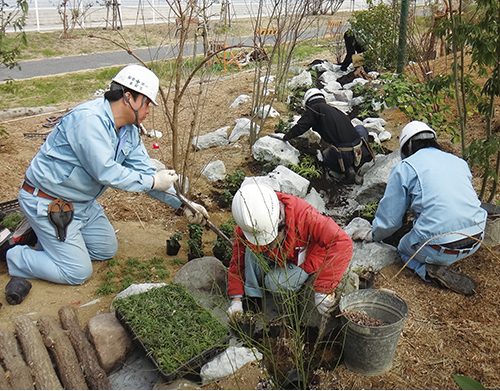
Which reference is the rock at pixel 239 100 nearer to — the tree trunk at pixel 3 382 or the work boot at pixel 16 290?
the work boot at pixel 16 290

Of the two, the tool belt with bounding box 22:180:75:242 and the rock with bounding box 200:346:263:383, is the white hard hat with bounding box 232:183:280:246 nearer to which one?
the rock with bounding box 200:346:263:383

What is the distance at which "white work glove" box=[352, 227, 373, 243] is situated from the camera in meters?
3.96

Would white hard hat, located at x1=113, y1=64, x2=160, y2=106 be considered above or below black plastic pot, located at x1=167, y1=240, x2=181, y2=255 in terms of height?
above

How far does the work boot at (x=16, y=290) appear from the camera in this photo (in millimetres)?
3195

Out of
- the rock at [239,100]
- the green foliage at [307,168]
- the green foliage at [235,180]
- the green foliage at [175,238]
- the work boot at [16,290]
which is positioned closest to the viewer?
the work boot at [16,290]

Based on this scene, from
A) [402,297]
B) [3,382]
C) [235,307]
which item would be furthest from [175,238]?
[402,297]

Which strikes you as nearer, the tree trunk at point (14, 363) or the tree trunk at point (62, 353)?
the tree trunk at point (14, 363)

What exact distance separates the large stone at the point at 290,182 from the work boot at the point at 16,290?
2.66m

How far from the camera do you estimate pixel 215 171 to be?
5.41 m

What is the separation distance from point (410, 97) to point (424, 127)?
185 centimetres

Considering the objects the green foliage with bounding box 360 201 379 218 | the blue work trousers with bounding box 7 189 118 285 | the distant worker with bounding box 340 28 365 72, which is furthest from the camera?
the distant worker with bounding box 340 28 365 72

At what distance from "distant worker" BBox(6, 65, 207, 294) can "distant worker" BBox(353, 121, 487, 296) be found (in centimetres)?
185

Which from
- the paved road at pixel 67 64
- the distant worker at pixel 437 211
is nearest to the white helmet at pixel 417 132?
the distant worker at pixel 437 211

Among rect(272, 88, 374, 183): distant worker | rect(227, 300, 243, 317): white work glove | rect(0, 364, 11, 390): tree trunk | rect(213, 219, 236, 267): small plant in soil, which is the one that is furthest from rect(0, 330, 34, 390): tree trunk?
rect(272, 88, 374, 183): distant worker
